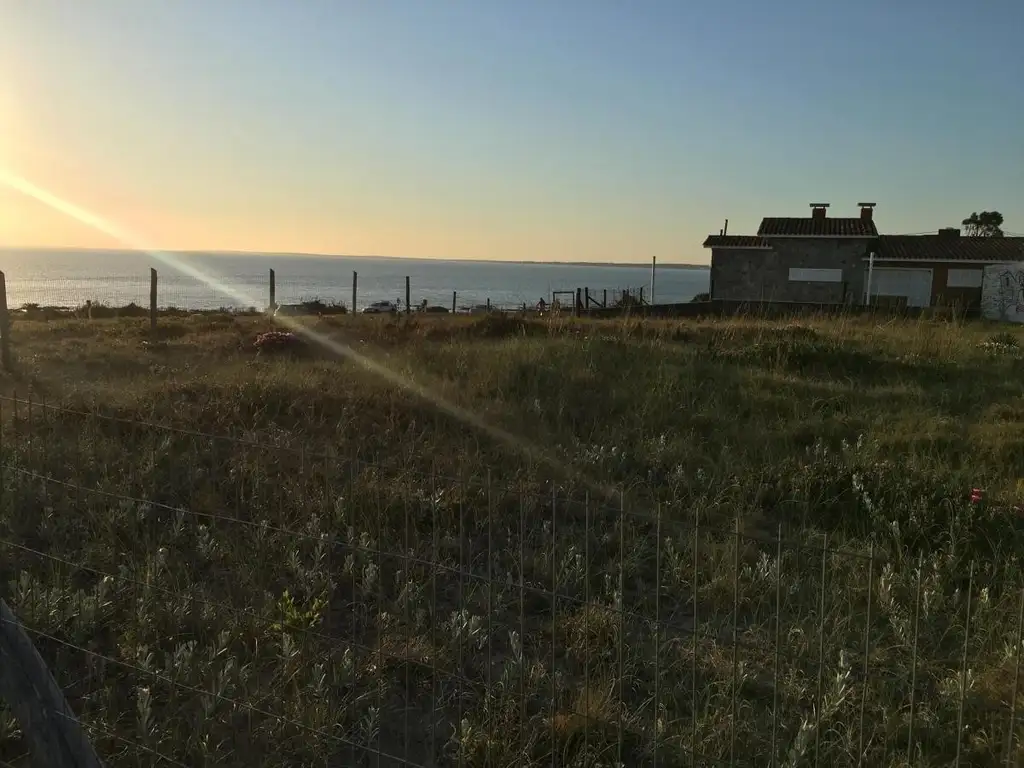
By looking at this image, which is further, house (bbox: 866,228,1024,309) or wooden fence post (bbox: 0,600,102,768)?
house (bbox: 866,228,1024,309)

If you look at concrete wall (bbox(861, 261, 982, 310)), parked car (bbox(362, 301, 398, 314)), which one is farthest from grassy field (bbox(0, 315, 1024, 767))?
concrete wall (bbox(861, 261, 982, 310))

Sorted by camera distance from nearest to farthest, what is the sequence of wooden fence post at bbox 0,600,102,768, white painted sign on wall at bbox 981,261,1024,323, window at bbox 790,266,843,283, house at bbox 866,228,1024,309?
1. wooden fence post at bbox 0,600,102,768
2. white painted sign on wall at bbox 981,261,1024,323
3. house at bbox 866,228,1024,309
4. window at bbox 790,266,843,283

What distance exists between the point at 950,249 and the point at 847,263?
4.47m

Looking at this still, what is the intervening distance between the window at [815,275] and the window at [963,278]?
4661 mm

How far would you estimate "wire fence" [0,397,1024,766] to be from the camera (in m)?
3.13

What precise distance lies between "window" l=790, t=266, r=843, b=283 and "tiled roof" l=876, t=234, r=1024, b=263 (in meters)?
2.05

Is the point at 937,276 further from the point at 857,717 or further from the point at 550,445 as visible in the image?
the point at 857,717

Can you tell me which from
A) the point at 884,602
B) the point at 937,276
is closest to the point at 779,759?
the point at 884,602

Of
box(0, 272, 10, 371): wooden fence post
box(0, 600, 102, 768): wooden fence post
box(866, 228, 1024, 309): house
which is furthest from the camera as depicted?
box(866, 228, 1024, 309): house

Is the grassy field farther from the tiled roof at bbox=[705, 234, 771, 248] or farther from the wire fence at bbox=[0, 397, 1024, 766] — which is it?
the tiled roof at bbox=[705, 234, 771, 248]

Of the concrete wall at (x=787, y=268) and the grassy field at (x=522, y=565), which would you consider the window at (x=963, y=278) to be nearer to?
the concrete wall at (x=787, y=268)

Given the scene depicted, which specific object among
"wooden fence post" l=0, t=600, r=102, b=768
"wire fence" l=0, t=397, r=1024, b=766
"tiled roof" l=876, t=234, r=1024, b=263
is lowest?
"wire fence" l=0, t=397, r=1024, b=766

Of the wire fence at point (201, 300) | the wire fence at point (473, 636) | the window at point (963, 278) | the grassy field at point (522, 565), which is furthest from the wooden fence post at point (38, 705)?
Result: the window at point (963, 278)

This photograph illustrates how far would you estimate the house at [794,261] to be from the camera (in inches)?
1427
